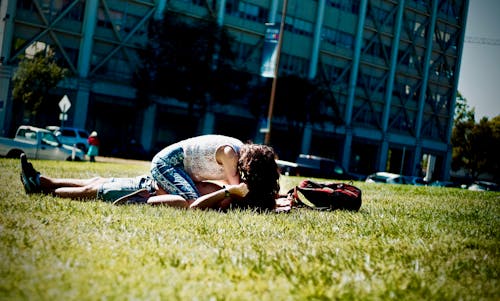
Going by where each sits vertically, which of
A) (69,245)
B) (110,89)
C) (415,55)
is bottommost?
(69,245)

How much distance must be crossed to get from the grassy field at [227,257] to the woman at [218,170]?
1.56 ft

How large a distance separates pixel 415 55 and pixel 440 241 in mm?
52601

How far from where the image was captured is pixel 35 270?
249 centimetres

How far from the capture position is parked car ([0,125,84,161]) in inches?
715

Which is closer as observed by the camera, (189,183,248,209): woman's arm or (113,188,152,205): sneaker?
(189,183,248,209): woman's arm

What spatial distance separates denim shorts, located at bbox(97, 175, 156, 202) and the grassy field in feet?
1.54

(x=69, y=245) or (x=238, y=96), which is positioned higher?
(x=238, y=96)

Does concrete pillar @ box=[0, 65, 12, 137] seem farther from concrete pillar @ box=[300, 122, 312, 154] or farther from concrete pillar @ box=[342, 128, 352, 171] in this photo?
concrete pillar @ box=[342, 128, 352, 171]

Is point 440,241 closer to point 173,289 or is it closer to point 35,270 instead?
point 173,289

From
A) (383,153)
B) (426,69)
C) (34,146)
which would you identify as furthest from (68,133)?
(426,69)

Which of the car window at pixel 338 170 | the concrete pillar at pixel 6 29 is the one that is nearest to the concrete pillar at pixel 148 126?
the concrete pillar at pixel 6 29

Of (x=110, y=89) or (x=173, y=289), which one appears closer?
(x=173, y=289)

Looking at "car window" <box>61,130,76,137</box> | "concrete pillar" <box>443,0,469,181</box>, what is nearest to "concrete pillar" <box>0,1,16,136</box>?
"car window" <box>61,130,76,137</box>

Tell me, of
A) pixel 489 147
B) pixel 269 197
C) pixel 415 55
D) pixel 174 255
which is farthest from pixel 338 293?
pixel 489 147
